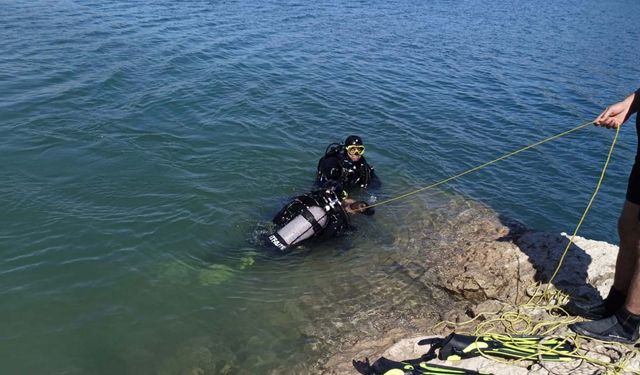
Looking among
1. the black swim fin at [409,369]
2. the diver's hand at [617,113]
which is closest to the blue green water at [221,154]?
the black swim fin at [409,369]

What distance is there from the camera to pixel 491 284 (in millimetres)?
6523

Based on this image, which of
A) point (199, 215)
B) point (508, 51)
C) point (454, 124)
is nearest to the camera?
point (199, 215)

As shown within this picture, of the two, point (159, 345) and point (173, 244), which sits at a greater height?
point (173, 244)

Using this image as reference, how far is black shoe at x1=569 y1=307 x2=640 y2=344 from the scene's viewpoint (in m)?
4.43

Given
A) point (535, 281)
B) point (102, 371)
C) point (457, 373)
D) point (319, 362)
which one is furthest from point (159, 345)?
point (535, 281)

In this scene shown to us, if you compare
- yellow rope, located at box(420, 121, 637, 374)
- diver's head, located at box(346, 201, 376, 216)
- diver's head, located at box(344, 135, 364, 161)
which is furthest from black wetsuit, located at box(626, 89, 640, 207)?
diver's head, located at box(346, 201, 376, 216)

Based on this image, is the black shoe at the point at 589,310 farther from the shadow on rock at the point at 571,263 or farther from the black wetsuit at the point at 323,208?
the black wetsuit at the point at 323,208

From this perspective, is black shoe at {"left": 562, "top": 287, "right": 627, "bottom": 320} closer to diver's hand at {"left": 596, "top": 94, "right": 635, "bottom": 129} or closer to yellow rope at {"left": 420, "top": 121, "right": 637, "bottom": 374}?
yellow rope at {"left": 420, "top": 121, "right": 637, "bottom": 374}

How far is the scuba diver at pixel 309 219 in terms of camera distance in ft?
23.7

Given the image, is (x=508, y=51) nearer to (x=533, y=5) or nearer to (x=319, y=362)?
(x=533, y=5)

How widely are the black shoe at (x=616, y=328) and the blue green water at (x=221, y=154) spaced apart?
9.64ft

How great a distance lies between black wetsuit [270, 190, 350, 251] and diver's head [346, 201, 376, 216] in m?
0.89

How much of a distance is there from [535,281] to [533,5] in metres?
34.4

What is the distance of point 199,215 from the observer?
27.5 ft
